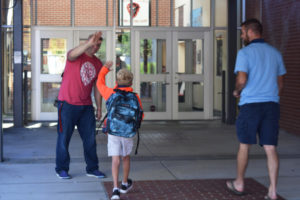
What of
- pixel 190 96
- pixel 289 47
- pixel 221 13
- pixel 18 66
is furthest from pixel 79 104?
pixel 221 13

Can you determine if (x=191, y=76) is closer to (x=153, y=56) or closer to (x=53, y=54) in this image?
(x=153, y=56)

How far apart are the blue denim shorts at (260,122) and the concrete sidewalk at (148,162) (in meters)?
0.77

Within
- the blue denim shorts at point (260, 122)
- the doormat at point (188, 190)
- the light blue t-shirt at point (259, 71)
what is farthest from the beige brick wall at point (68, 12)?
the blue denim shorts at point (260, 122)

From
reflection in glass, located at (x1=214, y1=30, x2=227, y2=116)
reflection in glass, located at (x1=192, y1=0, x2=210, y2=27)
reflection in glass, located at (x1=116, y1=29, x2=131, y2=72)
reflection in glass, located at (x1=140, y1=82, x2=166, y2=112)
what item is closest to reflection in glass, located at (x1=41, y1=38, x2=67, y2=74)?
reflection in glass, located at (x1=116, y1=29, x2=131, y2=72)

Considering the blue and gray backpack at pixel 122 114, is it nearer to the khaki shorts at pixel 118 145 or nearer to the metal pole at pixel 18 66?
the khaki shorts at pixel 118 145

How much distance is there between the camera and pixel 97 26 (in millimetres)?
13828

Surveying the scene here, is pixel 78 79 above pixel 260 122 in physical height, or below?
above

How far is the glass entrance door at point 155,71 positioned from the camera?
46.0 ft

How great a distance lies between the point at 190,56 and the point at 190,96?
1.02m

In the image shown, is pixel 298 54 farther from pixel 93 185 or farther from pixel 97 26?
pixel 93 185

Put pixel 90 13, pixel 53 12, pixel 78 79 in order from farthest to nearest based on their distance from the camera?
pixel 90 13
pixel 53 12
pixel 78 79

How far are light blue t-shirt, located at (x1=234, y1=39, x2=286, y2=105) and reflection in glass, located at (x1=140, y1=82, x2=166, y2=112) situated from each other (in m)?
8.21

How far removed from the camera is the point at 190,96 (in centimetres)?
1411

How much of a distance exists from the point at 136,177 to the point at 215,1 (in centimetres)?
799
